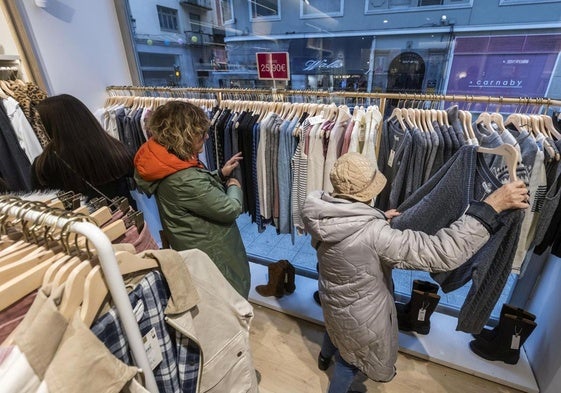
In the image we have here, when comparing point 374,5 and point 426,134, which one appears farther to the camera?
point 374,5

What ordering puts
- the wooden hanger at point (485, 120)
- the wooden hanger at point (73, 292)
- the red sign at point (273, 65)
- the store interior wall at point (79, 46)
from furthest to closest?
the store interior wall at point (79, 46), the red sign at point (273, 65), the wooden hanger at point (485, 120), the wooden hanger at point (73, 292)

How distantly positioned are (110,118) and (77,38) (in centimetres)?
61

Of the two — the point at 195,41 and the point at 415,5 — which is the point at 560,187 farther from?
the point at 195,41

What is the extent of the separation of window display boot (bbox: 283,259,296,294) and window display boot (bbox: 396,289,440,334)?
0.79 metres

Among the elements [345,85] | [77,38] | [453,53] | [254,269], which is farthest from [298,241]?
[77,38]

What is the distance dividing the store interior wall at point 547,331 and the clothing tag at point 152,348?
74.5 inches

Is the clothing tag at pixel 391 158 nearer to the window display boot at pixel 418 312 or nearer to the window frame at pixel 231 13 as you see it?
the window display boot at pixel 418 312

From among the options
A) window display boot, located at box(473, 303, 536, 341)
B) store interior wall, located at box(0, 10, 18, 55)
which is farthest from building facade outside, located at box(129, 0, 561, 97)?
window display boot, located at box(473, 303, 536, 341)

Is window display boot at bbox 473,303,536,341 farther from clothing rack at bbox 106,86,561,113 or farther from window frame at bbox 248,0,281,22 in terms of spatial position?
window frame at bbox 248,0,281,22

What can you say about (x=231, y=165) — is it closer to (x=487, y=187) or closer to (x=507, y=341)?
(x=487, y=187)

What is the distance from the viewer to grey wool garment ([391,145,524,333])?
103cm

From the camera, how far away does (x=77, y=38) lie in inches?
80.7

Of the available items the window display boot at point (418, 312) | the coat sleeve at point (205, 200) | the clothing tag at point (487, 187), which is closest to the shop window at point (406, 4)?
the clothing tag at point (487, 187)

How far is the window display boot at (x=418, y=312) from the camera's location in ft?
5.54
